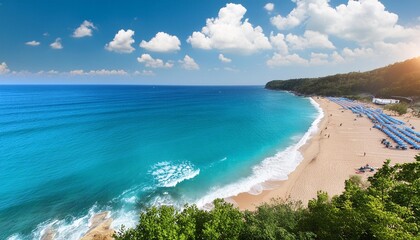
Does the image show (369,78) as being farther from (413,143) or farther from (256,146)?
(256,146)

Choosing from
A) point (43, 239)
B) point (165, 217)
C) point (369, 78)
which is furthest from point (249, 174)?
point (369, 78)

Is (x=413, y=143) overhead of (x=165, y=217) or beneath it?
beneath

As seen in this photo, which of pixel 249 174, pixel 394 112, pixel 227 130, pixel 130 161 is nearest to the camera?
pixel 249 174

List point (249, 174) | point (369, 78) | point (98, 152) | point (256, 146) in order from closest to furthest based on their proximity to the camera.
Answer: point (249, 174) < point (98, 152) < point (256, 146) < point (369, 78)

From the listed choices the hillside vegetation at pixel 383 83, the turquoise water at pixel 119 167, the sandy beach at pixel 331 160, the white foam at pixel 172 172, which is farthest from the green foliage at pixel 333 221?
the hillside vegetation at pixel 383 83

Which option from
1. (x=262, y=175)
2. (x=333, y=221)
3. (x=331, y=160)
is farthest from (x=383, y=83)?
(x=333, y=221)

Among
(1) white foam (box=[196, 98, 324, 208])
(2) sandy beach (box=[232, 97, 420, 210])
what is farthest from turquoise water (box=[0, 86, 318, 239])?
(2) sandy beach (box=[232, 97, 420, 210])

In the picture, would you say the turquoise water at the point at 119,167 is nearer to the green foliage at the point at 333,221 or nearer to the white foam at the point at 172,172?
the white foam at the point at 172,172

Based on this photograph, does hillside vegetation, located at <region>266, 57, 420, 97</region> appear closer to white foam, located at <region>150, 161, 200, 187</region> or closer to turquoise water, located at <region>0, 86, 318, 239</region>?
turquoise water, located at <region>0, 86, 318, 239</region>

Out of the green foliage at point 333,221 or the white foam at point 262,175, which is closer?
the green foliage at point 333,221
